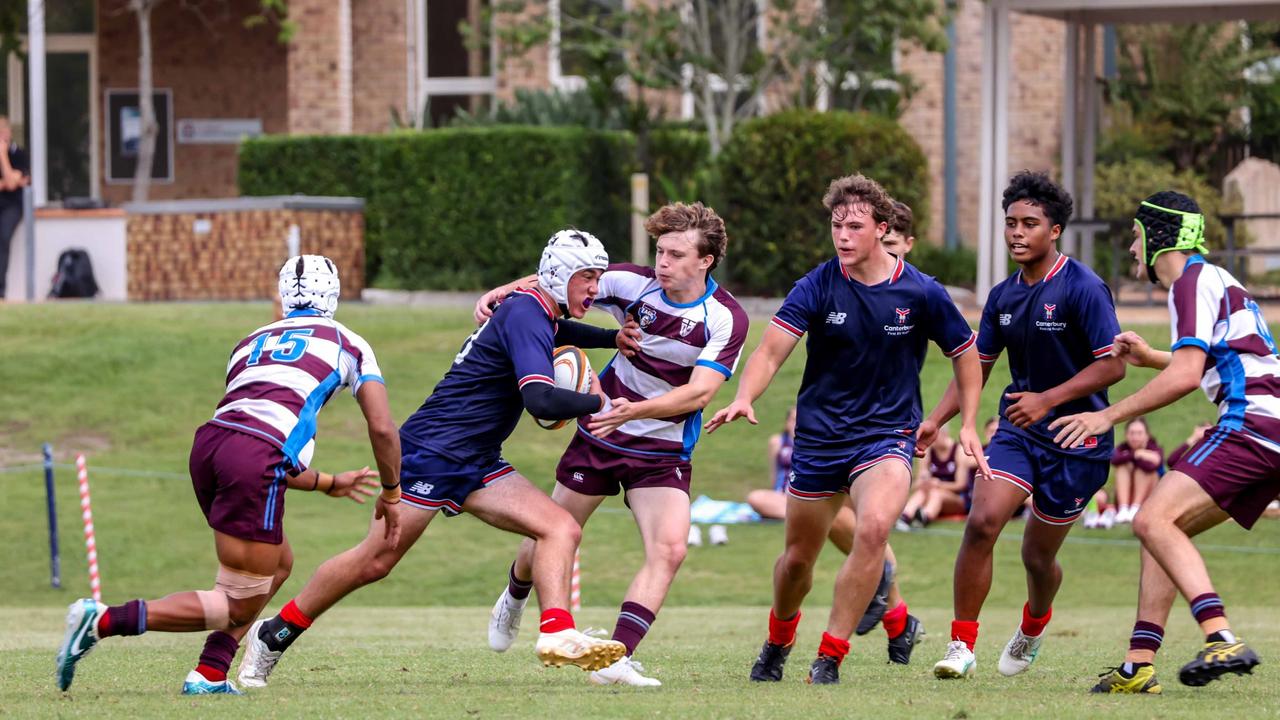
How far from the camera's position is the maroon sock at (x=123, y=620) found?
7.45m

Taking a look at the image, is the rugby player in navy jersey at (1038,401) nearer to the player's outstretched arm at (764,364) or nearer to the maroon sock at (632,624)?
the player's outstretched arm at (764,364)

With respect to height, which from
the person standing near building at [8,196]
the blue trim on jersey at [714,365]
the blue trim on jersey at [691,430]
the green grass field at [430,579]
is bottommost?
the green grass field at [430,579]

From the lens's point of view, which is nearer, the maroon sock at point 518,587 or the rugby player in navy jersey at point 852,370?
the rugby player in navy jersey at point 852,370

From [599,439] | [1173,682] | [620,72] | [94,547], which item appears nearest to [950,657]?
[1173,682]

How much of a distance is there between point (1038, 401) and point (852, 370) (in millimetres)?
880

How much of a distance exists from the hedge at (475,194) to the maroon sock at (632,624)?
17.9 m

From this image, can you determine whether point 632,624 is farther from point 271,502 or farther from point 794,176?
point 794,176

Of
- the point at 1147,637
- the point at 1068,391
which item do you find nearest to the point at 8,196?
the point at 1068,391

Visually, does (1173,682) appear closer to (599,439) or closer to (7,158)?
(599,439)

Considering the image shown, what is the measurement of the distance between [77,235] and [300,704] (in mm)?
20609

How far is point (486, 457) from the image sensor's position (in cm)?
842

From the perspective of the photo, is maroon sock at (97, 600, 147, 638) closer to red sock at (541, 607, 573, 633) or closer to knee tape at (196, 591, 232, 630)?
knee tape at (196, 591, 232, 630)

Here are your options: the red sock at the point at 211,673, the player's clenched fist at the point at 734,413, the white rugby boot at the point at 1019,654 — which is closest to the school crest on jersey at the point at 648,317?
the player's clenched fist at the point at 734,413

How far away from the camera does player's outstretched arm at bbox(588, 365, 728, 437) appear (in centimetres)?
823
